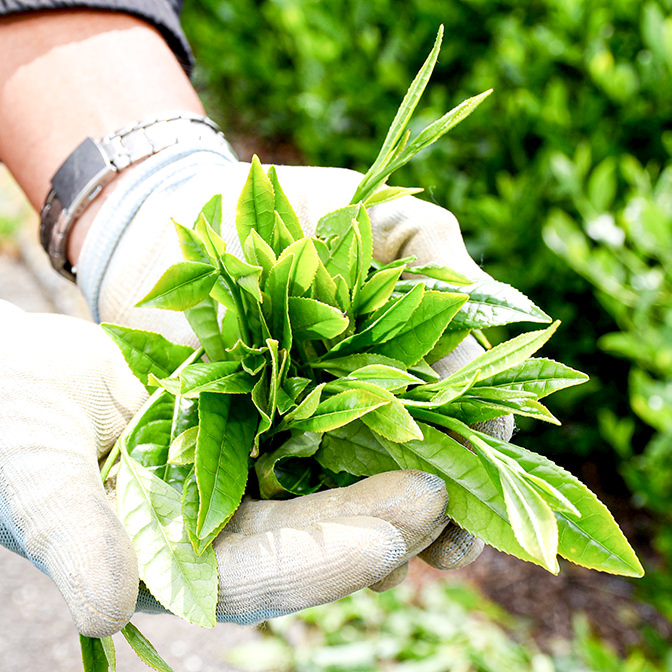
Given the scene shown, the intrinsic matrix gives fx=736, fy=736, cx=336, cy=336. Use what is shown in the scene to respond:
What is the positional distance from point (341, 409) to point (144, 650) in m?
0.39

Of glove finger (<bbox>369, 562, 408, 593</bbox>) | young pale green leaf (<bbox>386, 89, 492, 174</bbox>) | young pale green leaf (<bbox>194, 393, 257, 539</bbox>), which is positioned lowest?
glove finger (<bbox>369, 562, 408, 593</bbox>)

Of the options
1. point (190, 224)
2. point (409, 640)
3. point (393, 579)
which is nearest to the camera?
point (393, 579)

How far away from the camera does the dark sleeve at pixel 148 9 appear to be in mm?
1458

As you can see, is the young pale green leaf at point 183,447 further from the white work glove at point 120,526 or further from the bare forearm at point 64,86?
the bare forearm at point 64,86

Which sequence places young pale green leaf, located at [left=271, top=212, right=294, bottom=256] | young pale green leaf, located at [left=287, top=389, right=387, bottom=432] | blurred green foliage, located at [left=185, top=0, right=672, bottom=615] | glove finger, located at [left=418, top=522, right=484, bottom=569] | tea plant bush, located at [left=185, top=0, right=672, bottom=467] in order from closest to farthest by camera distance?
young pale green leaf, located at [left=287, top=389, right=387, bottom=432]
young pale green leaf, located at [left=271, top=212, right=294, bottom=256]
glove finger, located at [left=418, top=522, right=484, bottom=569]
blurred green foliage, located at [left=185, top=0, right=672, bottom=615]
tea plant bush, located at [left=185, top=0, right=672, bottom=467]

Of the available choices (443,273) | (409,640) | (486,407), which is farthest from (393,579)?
(409,640)

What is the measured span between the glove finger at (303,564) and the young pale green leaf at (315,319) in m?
0.23

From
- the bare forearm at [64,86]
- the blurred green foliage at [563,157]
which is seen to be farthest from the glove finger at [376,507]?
the bare forearm at [64,86]

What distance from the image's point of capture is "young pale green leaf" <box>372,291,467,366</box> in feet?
2.97

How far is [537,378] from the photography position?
0.92 m

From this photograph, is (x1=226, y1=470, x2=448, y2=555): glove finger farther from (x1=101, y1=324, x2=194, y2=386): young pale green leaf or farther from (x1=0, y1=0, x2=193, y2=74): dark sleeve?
(x1=0, y1=0, x2=193, y2=74): dark sleeve

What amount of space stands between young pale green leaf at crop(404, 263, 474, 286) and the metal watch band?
0.66 meters

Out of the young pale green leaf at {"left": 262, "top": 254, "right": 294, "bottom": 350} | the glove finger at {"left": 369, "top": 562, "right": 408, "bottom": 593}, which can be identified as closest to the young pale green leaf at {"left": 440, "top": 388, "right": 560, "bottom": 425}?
the young pale green leaf at {"left": 262, "top": 254, "right": 294, "bottom": 350}

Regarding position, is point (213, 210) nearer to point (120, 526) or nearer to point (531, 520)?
point (120, 526)
